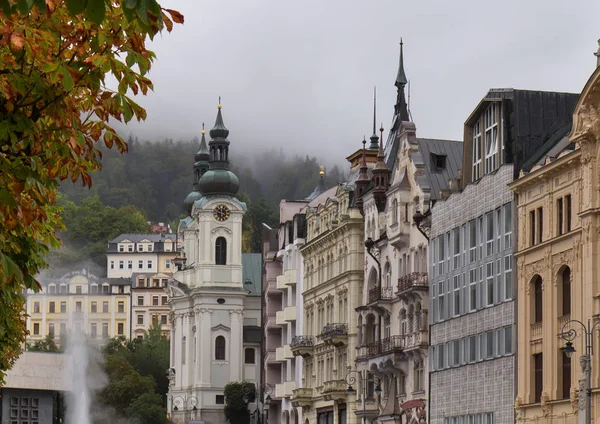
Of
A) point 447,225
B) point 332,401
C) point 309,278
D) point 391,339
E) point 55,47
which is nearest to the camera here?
point 55,47

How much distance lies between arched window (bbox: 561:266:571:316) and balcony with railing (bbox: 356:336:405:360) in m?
23.0

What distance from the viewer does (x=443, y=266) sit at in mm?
79375

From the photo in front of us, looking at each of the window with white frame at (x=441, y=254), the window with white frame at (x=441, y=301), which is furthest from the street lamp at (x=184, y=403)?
the window with white frame at (x=441, y=254)

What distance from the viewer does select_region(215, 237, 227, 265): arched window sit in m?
172

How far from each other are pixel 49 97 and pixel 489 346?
5483 centimetres

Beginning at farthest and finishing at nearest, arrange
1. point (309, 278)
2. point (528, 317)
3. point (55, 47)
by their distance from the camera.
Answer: point (309, 278)
point (528, 317)
point (55, 47)

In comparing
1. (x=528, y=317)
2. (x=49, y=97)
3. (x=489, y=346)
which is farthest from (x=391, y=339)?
(x=49, y=97)

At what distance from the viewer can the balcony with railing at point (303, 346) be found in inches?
4311

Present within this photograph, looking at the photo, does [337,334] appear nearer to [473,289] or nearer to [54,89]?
[473,289]

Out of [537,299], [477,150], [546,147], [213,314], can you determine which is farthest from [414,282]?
[213,314]

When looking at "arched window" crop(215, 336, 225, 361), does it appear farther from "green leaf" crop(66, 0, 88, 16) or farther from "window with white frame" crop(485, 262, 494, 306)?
"green leaf" crop(66, 0, 88, 16)

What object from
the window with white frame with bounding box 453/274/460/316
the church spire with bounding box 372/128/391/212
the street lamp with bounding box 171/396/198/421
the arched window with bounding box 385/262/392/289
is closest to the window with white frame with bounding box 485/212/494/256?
the window with white frame with bounding box 453/274/460/316

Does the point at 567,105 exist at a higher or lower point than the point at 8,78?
higher

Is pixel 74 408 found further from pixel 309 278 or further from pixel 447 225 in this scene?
pixel 447 225
